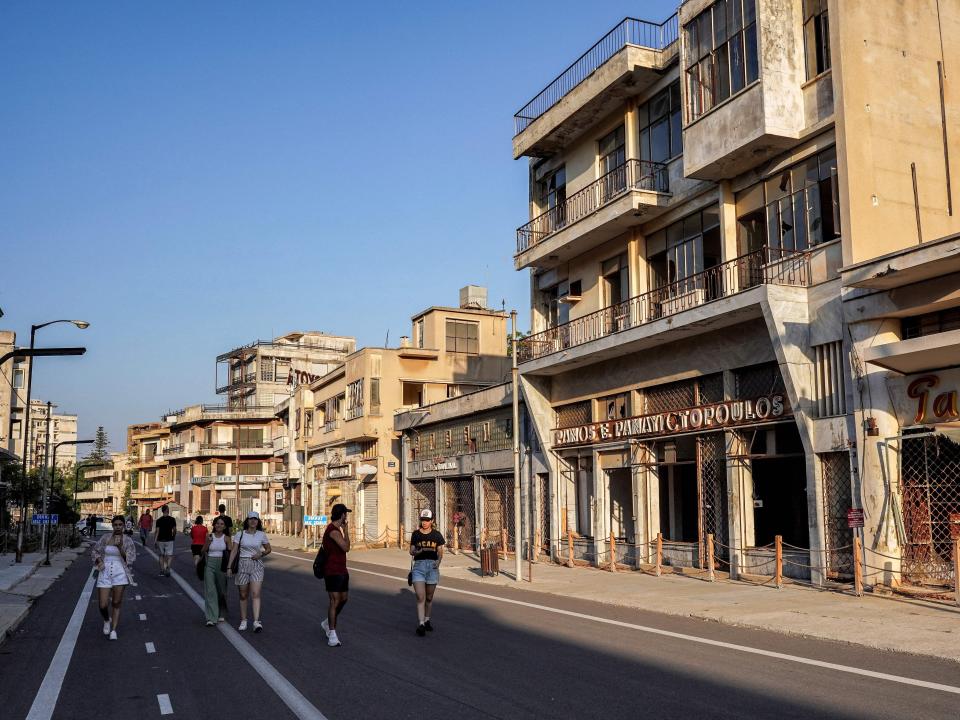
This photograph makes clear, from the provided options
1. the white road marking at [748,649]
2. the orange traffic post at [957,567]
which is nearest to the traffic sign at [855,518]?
the orange traffic post at [957,567]

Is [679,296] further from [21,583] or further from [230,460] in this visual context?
[230,460]

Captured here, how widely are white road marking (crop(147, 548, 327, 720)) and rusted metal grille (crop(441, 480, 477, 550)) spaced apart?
22147mm

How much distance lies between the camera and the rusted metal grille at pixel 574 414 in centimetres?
2891

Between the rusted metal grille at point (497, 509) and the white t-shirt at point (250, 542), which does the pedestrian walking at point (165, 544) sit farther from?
the white t-shirt at point (250, 542)

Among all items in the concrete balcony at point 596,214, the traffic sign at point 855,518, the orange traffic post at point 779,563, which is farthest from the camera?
the concrete balcony at point 596,214

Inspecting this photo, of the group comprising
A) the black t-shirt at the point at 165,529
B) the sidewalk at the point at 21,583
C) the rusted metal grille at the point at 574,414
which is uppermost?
the rusted metal grille at the point at 574,414

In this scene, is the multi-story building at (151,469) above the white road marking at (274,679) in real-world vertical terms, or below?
above

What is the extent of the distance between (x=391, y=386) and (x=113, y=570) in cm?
3371

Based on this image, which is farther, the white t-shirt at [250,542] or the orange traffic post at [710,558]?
the orange traffic post at [710,558]

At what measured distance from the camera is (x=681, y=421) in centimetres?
2344

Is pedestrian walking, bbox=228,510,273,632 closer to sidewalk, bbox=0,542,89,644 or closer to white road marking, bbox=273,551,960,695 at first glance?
sidewalk, bbox=0,542,89,644

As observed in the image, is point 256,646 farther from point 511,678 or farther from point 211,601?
point 511,678

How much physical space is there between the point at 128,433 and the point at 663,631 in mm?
131988

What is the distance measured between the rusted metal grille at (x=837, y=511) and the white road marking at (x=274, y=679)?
1141 centimetres
